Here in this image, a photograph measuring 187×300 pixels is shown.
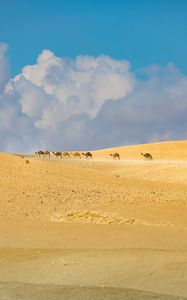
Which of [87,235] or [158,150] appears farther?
[158,150]

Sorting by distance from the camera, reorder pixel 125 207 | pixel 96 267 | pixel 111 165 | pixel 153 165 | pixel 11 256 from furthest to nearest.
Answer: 1. pixel 111 165
2. pixel 153 165
3. pixel 125 207
4. pixel 11 256
5. pixel 96 267

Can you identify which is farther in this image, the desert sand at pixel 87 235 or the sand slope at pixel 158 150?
the sand slope at pixel 158 150

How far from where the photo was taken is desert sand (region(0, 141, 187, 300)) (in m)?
10.7

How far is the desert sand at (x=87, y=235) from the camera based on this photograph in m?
10.7

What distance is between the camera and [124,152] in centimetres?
8294

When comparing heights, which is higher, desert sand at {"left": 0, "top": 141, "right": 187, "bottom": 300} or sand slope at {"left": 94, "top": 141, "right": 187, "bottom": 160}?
sand slope at {"left": 94, "top": 141, "right": 187, "bottom": 160}

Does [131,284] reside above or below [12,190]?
below

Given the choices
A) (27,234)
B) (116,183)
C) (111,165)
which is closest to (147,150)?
(111,165)

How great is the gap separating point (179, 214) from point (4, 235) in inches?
287

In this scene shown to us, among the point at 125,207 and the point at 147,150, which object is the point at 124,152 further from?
the point at 125,207

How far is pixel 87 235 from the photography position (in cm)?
1570

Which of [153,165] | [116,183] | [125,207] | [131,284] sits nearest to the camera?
[131,284]

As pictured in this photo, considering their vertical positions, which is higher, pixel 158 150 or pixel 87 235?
pixel 158 150

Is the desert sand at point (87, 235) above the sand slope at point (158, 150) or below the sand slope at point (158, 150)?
below
